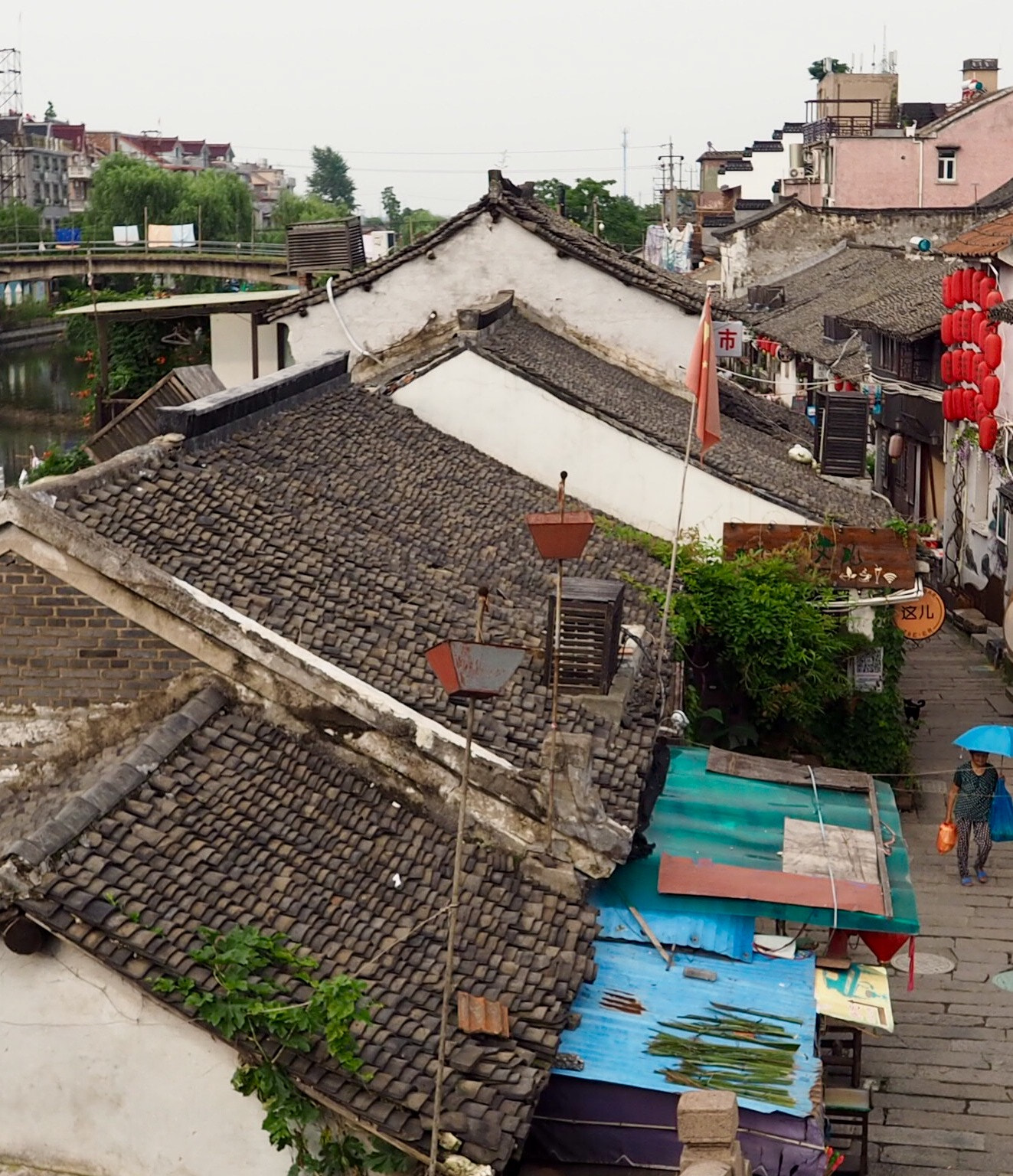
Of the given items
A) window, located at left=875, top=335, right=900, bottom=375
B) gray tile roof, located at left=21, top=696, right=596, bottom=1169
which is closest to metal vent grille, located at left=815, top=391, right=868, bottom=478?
window, located at left=875, top=335, right=900, bottom=375

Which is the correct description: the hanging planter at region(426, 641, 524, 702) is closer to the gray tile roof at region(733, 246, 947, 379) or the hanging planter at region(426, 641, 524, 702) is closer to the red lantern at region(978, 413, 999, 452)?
the red lantern at region(978, 413, 999, 452)

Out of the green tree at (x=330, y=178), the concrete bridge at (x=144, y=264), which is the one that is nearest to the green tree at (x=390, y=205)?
the green tree at (x=330, y=178)

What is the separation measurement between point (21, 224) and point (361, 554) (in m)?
77.8

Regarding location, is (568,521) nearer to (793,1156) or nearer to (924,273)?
(793,1156)

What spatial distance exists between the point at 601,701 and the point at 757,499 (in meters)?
6.93

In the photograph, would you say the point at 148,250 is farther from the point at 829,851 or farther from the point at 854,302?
the point at 829,851

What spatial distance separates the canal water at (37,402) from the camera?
167 ft

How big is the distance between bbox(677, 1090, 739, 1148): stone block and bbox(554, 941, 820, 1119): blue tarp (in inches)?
61.6

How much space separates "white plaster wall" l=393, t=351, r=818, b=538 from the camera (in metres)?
19.2

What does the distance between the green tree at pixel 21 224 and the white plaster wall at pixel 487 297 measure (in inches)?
2334

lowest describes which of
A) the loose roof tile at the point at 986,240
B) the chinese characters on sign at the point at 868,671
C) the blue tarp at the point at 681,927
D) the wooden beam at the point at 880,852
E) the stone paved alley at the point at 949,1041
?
the stone paved alley at the point at 949,1041

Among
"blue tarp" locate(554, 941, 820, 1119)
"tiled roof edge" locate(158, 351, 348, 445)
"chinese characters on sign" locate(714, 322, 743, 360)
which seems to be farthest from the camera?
"chinese characters on sign" locate(714, 322, 743, 360)

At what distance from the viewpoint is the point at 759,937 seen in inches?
429

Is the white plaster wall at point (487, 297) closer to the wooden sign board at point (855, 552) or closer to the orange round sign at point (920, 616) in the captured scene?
the wooden sign board at point (855, 552)
